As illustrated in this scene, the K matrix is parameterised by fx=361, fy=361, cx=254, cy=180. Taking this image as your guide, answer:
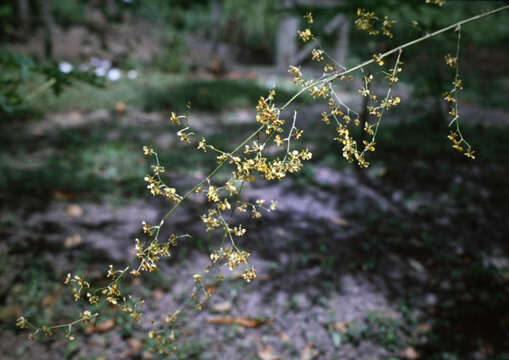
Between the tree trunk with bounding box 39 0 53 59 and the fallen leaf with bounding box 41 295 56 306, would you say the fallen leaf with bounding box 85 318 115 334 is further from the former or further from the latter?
the tree trunk with bounding box 39 0 53 59

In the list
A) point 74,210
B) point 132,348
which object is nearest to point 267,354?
point 132,348

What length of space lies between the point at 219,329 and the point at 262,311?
327 mm

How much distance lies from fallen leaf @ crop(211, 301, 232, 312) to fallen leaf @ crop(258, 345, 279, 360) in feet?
1.25

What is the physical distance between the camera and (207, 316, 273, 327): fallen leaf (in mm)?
2357

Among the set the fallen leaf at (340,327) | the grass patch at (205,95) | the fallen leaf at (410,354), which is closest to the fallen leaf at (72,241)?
the fallen leaf at (340,327)

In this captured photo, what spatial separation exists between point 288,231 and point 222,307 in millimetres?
1075

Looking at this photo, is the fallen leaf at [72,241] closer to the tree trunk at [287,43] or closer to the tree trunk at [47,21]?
the tree trunk at [47,21]

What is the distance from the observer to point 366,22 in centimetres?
108

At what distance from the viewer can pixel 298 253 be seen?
3.03 m

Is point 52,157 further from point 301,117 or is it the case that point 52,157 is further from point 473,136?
point 473,136

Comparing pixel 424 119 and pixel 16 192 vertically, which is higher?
pixel 424 119

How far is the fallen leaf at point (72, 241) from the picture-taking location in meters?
2.92

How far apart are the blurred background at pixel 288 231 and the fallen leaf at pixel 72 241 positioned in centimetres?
1

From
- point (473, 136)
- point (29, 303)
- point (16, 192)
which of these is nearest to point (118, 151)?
point (16, 192)
